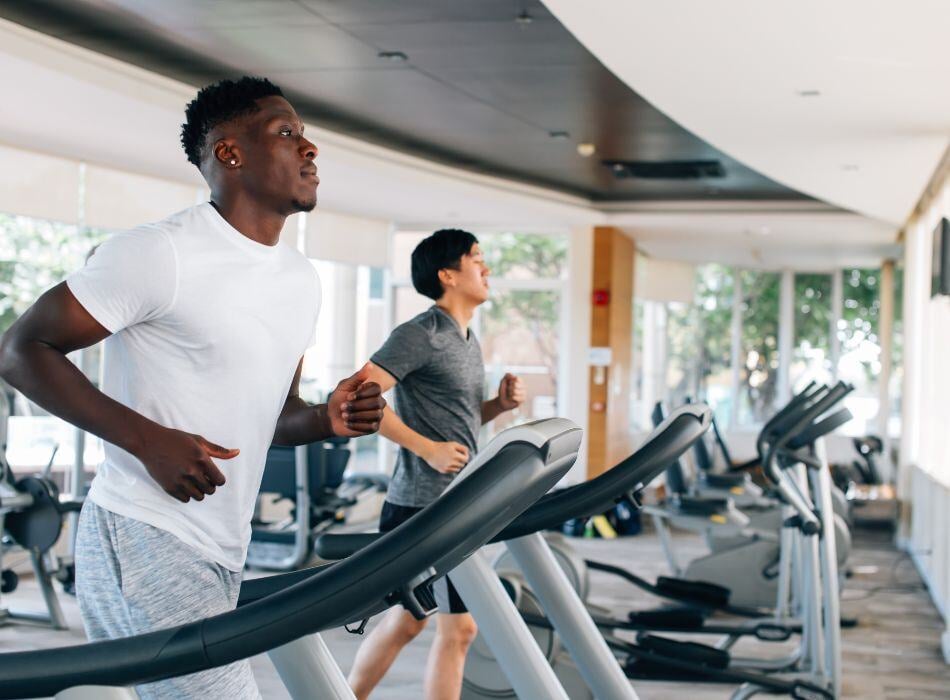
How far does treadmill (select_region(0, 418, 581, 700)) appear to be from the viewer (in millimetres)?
1066

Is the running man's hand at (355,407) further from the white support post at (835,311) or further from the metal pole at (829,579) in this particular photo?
the white support post at (835,311)

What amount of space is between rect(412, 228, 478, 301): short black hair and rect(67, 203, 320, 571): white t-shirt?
57.1 inches

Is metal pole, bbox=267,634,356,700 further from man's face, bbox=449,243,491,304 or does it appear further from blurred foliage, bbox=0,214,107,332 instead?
blurred foliage, bbox=0,214,107,332

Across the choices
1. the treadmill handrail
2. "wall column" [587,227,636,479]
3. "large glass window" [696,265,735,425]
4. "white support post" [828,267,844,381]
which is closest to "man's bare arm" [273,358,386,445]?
the treadmill handrail

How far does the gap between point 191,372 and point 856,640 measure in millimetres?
4588

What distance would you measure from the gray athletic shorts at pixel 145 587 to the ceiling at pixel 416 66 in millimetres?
2451

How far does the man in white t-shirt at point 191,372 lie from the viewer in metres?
1.34

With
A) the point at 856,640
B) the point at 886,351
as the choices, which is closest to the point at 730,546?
the point at 856,640

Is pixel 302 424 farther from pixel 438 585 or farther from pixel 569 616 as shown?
pixel 438 585

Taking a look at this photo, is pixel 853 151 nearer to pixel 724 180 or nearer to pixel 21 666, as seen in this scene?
pixel 724 180

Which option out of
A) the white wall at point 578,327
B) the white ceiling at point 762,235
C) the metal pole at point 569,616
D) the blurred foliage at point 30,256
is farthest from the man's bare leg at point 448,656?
the white ceiling at point 762,235

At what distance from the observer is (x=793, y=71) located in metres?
4.19

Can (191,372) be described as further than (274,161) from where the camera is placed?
No

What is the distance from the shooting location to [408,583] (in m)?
1.10
